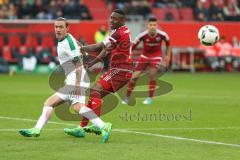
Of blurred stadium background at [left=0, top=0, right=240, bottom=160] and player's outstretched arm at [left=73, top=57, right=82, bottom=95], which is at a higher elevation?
player's outstretched arm at [left=73, top=57, right=82, bottom=95]

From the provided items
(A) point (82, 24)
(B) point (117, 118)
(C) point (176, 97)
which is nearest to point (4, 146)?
(B) point (117, 118)

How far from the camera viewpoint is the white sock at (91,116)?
12.5 metres

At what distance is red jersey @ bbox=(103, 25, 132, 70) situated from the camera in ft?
43.3

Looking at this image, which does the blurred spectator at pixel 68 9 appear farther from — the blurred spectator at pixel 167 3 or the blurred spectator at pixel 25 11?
the blurred spectator at pixel 167 3

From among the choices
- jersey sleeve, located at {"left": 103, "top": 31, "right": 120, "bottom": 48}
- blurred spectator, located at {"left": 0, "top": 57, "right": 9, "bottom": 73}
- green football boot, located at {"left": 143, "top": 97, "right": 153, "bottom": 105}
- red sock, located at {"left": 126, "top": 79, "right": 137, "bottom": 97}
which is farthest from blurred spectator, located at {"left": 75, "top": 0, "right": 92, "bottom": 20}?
jersey sleeve, located at {"left": 103, "top": 31, "right": 120, "bottom": 48}

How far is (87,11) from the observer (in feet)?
118

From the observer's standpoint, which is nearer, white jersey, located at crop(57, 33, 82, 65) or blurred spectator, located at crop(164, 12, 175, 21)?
white jersey, located at crop(57, 33, 82, 65)

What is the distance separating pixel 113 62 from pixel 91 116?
161cm

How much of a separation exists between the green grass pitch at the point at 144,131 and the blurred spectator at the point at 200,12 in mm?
13884

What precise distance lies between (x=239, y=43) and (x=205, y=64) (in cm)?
193

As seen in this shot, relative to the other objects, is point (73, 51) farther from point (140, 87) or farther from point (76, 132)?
point (140, 87)

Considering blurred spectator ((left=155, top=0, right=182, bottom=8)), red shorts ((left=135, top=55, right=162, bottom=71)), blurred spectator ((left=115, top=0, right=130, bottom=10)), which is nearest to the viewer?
red shorts ((left=135, top=55, right=162, bottom=71))

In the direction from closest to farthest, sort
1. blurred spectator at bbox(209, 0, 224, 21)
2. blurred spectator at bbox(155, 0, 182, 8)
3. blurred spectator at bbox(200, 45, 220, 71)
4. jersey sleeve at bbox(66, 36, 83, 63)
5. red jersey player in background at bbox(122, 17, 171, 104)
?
1. jersey sleeve at bbox(66, 36, 83, 63)
2. red jersey player in background at bbox(122, 17, 171, 104)
3. blurred spectator at bbox(200, 45, 220, 71)
4. blurred spectator at bbox(209, 0, 224, 21)
5. blurred spectator at bbox(155, 0, 182, 8)

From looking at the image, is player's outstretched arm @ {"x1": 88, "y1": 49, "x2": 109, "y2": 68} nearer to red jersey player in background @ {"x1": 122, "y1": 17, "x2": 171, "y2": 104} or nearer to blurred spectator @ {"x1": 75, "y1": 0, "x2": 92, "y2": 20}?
red jersey player in background @ {"x1": 122, "y1": 17, "x2": 171, "y2": 104}
